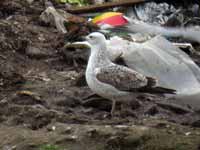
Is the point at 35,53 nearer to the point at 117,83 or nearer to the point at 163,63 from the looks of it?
the point at 163,63

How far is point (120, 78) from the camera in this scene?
20.7ft

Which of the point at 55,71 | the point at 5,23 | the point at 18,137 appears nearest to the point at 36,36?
the point at 5,23

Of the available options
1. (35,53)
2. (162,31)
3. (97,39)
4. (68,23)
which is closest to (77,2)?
(68,23)

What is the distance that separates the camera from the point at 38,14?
10172mm

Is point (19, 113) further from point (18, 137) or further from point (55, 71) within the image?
point (55, 71)

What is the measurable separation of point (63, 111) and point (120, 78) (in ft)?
2.25

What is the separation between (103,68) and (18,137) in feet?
3.47

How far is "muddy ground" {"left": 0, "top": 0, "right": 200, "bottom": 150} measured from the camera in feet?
18.5

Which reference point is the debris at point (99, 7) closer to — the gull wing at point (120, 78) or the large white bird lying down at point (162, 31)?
the large white bird lying down at point (162, 31)

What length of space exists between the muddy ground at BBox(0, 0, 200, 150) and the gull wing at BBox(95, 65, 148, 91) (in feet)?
0.99

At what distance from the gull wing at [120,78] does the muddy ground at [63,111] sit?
0.30m

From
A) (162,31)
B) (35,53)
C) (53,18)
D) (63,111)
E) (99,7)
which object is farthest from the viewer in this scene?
(99,7)

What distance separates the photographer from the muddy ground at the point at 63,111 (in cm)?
564

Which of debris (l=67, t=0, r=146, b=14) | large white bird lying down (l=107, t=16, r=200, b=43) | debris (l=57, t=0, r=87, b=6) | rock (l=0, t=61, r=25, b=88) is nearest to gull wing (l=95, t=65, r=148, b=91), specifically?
rock (l=0, t=61, r=25, b=88)
